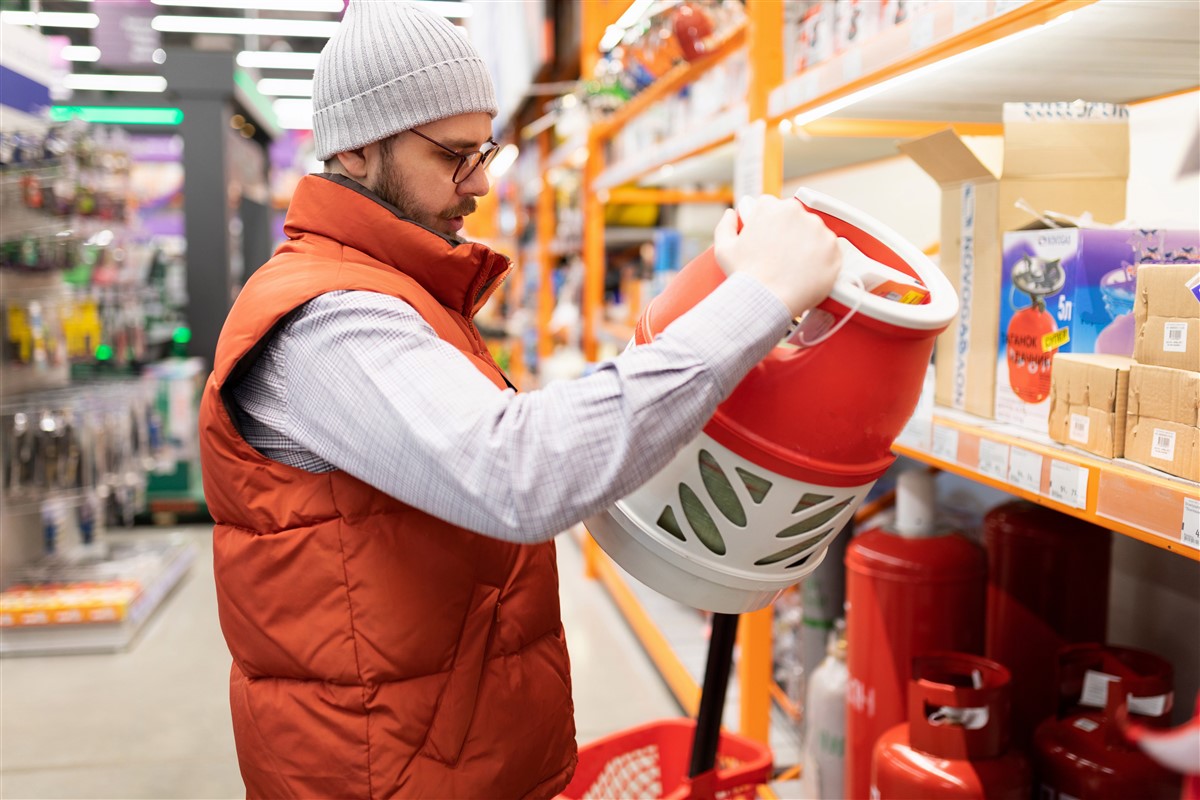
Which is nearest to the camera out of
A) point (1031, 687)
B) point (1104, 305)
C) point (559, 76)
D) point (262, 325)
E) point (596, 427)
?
point (596, 427)

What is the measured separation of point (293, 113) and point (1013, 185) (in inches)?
706

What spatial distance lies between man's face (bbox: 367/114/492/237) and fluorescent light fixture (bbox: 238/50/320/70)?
13.0 metres

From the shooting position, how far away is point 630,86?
12.7ft

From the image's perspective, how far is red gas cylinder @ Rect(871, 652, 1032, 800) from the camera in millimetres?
1627

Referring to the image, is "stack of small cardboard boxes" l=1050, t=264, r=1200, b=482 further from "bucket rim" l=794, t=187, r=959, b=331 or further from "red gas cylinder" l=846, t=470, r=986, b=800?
"red gas cylinder" l=846, t=470, r=986, b=800

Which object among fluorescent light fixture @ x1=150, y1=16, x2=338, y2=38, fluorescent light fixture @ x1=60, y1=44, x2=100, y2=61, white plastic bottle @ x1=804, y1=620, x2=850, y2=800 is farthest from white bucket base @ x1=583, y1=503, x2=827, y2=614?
fluorescent light fixture @ x1=60, y1=44, x2=100, y2=61

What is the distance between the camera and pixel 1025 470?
1420 millimetres

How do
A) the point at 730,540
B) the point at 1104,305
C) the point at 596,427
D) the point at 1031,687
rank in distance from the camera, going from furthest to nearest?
the point at 1031,687 → the point at 1104,305 → the point at 730,540 → the point at 596,427

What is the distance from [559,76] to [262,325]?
557 cm

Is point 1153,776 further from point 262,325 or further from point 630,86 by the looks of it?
point 630,86

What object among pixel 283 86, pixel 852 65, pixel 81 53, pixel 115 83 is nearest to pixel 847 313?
pixel 852 65

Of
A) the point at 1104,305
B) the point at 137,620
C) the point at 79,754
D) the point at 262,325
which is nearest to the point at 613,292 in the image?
the point at 137,620

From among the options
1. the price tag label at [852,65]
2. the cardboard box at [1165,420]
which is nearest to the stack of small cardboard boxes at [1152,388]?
the cardboard box at [1165,420]

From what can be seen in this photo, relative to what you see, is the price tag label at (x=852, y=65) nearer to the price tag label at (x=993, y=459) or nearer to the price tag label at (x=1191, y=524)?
the price tag label at (x=993, y=459)
